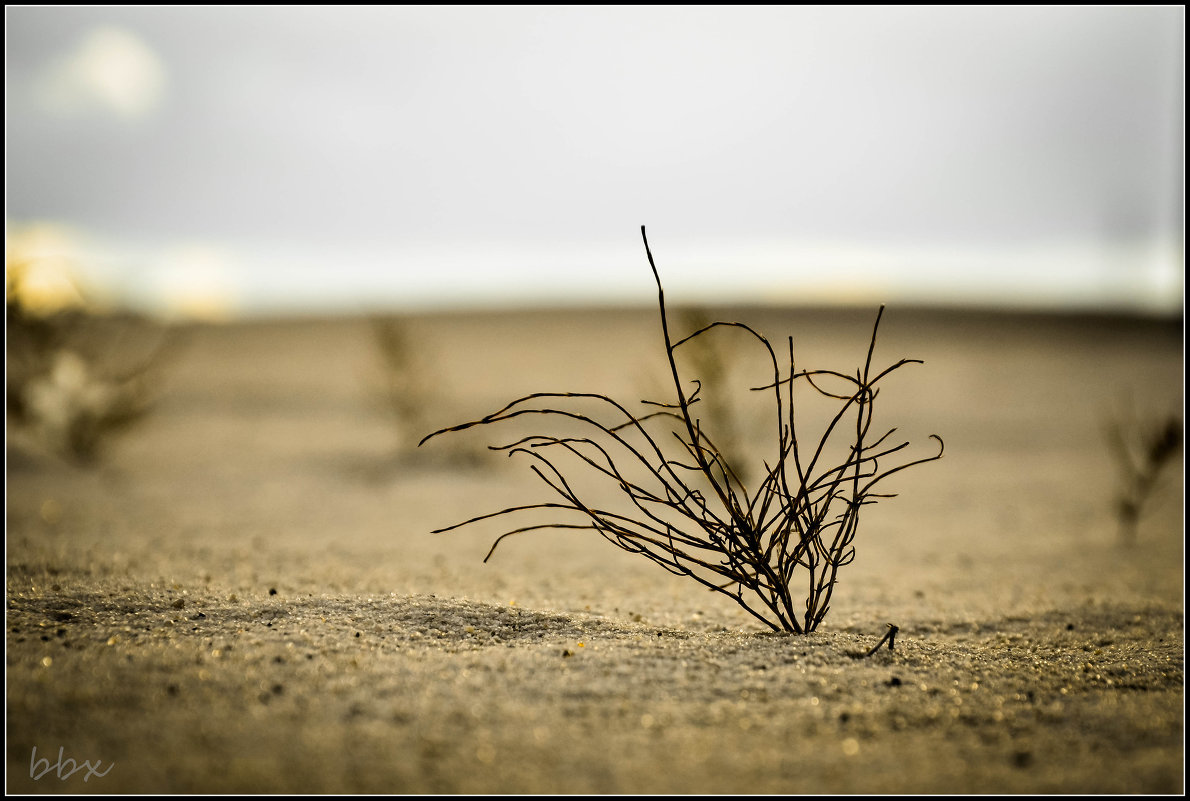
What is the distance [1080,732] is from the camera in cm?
221

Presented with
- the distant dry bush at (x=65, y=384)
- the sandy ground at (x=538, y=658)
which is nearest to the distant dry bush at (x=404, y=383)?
the distant dry bush at (x=65, y=384)

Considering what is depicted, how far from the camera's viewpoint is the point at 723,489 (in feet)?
28.3

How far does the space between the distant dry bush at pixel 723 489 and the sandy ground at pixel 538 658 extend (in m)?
0.27

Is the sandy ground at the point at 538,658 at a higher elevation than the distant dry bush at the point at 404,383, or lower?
lower

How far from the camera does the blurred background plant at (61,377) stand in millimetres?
8594

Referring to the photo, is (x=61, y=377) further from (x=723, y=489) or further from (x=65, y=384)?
(x=723, y=489)

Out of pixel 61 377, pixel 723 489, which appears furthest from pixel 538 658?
pixel 61 377

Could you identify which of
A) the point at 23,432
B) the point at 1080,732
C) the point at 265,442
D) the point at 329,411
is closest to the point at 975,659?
the point at 1080,732

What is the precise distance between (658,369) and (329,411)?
884 cm

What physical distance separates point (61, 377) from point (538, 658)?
9047 millimetres

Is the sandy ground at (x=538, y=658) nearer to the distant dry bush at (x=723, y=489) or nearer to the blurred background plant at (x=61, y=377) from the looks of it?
the distant dry bush at (x=723, y=489)

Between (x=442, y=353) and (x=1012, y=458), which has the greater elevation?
(x=442, y=353)

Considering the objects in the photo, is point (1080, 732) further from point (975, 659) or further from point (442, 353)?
point (442, 353)

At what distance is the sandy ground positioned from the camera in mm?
1950
